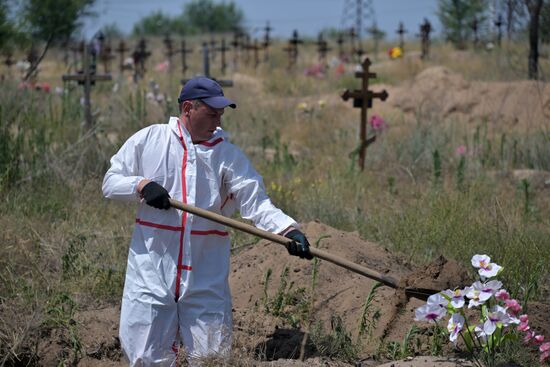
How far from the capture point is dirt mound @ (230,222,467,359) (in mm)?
5383

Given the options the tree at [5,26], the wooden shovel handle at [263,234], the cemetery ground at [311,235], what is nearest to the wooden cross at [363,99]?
the cemetery ground at [311,235]

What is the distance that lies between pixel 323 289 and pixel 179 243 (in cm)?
164

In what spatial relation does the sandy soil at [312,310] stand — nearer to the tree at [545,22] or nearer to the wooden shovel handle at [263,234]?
the wooden shovel handle at [263,234]

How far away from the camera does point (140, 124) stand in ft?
34.0

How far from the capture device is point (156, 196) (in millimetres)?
4387

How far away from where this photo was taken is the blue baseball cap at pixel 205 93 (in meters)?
4.61

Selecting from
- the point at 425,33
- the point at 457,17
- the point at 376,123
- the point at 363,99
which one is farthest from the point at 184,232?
the point at 457,17

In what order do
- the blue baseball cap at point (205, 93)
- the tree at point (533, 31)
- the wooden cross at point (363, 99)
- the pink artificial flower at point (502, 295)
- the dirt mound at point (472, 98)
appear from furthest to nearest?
the dirt mound at point (472, 98) < the tree at point (533, 31) < the wooden cross at point (363, 99) < the blue baseball cap at point (205, 93) < the pink artificial flower at point (502, 295)

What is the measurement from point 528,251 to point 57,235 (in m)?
3.39

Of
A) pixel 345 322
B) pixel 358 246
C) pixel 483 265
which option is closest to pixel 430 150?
pixel 358 246

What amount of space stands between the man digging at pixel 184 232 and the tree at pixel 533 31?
9.69 metres

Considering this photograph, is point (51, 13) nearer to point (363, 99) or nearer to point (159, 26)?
point (363, 99)

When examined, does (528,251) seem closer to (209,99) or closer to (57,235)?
(209,99)

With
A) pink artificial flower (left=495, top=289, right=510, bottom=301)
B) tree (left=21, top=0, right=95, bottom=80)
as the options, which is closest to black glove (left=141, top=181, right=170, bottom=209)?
pink artificial flower (left=495, top=289, right=510, bottom=301)
